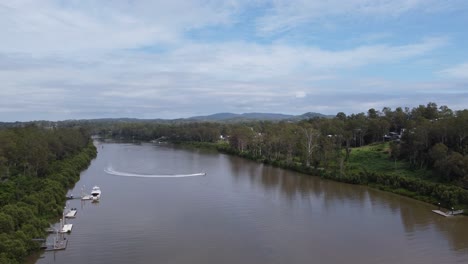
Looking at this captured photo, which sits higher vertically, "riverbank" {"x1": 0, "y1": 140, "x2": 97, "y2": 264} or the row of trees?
the row of trees

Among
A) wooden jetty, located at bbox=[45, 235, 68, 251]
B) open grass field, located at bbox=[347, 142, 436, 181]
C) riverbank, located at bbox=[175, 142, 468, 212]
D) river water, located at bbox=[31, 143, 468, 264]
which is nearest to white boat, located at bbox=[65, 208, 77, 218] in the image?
river water, located at bbox=[31, 143, 468, 264]

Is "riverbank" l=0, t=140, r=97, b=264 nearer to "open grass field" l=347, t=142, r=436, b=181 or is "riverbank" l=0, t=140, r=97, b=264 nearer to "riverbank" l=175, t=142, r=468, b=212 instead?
"riverbank" l=175, t=142, r=468, b=212

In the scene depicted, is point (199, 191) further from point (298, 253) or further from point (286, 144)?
point (286, 144)

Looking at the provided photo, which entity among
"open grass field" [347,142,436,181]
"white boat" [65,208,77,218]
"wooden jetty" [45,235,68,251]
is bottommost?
"wooden jetty" [45,235,68,251]

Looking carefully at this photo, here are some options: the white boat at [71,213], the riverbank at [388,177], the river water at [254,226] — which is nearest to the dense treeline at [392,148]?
the riverbank at [388,177]

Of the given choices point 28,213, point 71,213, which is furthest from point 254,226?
point 28,213

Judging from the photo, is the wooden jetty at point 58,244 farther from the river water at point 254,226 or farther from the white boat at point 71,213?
the white boat at point 71,213
